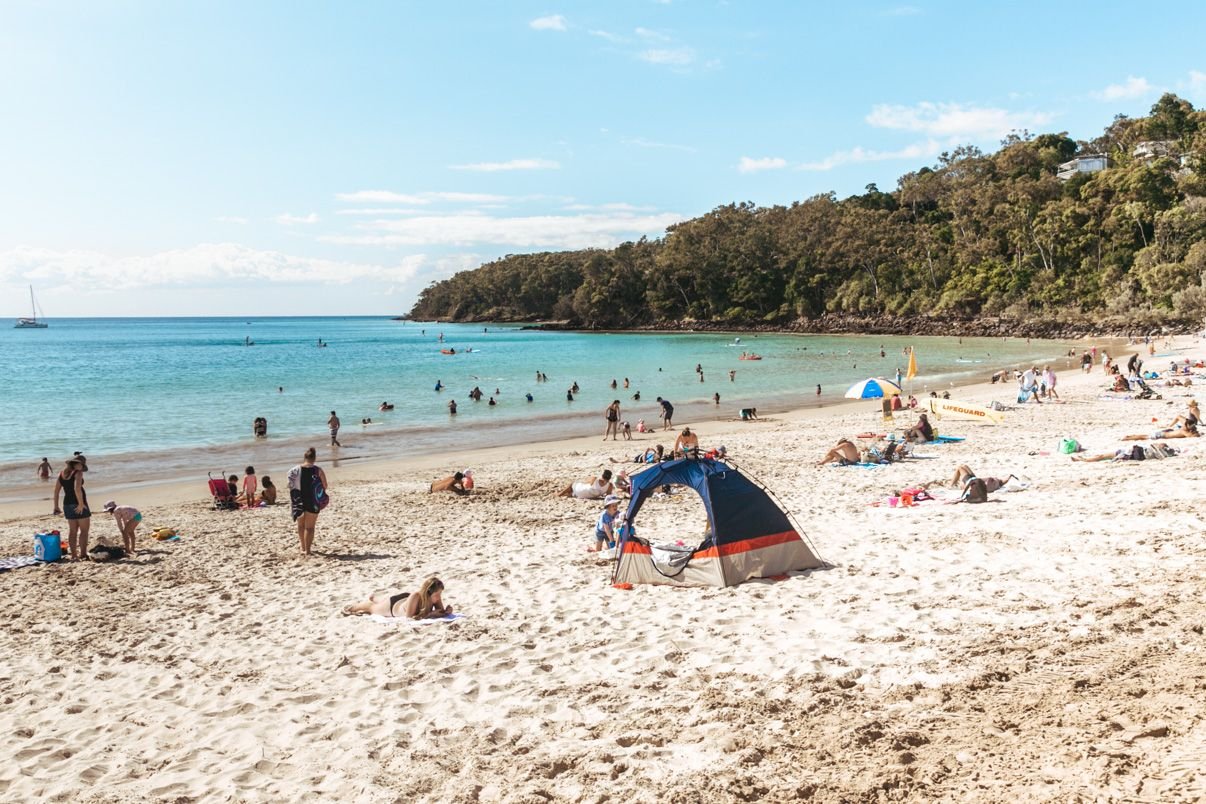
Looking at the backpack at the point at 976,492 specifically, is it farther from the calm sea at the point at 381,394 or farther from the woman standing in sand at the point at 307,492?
the calm sea at the point at 381,394

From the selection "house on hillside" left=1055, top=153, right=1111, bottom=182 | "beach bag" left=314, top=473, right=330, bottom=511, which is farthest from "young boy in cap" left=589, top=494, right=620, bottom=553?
"house on hillside" left=1055, top=153, right=1111, bottom=182

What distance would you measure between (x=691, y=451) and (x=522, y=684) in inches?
193

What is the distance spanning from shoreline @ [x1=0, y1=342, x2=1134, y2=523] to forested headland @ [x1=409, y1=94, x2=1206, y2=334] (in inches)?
1953

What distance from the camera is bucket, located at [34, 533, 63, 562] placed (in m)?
11.4

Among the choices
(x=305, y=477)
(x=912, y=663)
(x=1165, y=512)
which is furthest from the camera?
(x=305, y=477)

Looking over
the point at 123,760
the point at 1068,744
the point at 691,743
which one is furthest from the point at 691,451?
the point at 123,760

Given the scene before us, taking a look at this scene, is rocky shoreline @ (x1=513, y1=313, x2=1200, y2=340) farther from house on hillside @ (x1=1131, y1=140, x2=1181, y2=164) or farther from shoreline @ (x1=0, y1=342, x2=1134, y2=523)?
shoreline @ (x1=0, y1=342, x2=1134, y2=523)

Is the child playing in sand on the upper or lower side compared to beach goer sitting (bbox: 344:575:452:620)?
upper

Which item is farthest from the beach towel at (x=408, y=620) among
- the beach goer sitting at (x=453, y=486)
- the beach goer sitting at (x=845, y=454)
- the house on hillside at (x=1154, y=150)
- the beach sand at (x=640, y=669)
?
the house on hillside at (x=1154, y=150)

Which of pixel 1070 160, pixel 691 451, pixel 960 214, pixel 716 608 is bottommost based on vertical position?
pixel 716 608

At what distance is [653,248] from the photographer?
437 feet

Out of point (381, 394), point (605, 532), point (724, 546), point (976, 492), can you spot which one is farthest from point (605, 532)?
point (381, 394)

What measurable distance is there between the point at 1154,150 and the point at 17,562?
10273 cm

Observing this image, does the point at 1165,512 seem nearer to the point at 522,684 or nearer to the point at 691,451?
the point at 691,451
